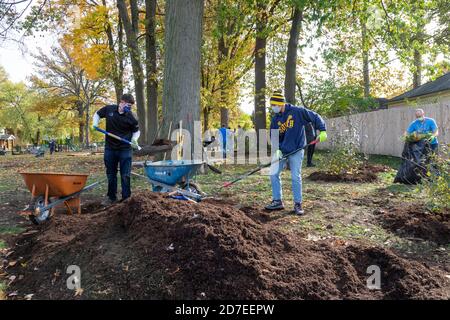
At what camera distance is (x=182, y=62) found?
9.02 m

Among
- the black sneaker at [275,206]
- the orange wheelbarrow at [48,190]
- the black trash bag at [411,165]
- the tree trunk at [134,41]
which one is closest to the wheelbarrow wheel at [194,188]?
the black sneaker at [275,206]

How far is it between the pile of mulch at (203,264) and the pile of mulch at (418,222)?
1356 millimetres

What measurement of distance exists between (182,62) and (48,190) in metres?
4.65

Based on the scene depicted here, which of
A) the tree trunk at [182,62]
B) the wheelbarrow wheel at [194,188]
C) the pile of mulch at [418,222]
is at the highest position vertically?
the tree trunk at [182,62]

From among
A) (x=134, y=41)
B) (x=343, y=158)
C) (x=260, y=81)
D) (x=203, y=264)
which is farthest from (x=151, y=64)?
(x=203, y=264)

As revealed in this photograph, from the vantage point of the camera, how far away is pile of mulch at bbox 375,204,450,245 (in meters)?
4.86

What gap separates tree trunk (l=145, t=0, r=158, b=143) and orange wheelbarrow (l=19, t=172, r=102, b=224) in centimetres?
1007

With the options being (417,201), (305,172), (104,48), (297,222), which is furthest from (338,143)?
(104,48)

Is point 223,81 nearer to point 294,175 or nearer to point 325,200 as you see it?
point 325,200

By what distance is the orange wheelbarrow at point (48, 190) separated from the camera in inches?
210

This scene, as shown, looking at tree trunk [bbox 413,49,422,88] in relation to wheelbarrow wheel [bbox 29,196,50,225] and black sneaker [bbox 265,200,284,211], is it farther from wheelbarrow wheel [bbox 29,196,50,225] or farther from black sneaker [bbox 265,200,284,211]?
wheelbarrow wheel [bbox 29,196,50,225]

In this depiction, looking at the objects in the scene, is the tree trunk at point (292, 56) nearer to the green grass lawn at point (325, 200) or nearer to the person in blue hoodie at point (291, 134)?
the green grass lawn at point (325, 200)

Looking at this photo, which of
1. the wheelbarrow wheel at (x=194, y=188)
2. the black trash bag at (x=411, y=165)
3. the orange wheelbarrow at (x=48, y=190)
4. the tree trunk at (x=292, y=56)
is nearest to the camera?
the orange wheelbarrow at (x=48, y=190)

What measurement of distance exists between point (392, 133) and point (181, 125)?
11165 millimetres
